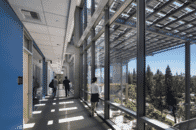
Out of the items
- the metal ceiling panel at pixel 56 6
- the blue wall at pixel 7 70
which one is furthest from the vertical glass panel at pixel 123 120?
the metal ceiling panel at pixel 56 6

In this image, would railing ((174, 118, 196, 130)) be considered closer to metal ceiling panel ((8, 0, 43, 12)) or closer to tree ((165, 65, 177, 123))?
tree ((165, 65, 177, 123))

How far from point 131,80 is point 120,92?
0.68 m

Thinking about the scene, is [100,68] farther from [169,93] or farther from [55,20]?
[169,93]

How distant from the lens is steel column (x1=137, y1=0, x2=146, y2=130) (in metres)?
1.95

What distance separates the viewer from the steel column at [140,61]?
6.40 ft

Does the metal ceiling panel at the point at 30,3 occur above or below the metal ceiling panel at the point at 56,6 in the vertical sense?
below

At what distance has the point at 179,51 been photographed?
4.48ft

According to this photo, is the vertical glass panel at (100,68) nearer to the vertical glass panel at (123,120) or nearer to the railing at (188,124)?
the vertical glass panel at (123,120)

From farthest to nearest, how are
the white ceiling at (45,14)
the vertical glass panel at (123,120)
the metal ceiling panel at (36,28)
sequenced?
the metal ceiling panel at (36,28)
the vertical glass panel at (123,120)
the white ceiling at (45,14)

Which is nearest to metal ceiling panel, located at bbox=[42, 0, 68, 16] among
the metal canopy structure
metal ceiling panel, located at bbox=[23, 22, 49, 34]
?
metal ceiling panel, located at bbox=[23, 22, 49, 34]

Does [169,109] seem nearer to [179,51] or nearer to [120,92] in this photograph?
[179,51]

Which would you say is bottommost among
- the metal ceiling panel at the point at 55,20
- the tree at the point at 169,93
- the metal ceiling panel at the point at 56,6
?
the tree at the point at 169,93

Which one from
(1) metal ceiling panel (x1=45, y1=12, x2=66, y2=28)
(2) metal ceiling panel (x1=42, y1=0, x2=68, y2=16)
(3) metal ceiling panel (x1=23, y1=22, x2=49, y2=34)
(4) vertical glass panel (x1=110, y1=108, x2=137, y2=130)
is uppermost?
(2) metal ceiling panel (x1=42, y1=0, x2=68, y2=16)

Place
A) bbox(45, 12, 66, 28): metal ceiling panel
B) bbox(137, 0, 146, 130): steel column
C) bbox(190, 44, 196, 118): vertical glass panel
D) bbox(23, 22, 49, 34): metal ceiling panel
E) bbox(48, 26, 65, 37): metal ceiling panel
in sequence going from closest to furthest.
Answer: bbox(190, 44, 196, 118): vertical glass panel, bbox(137, 0, 146, 130): steel column, bbox(45, 12, 66, 28): metal ceiling panel, bbox(23, 22, 49, 34): metal ceiling panel, bbox(48, 26, 65, 37): metal ceiling panel
